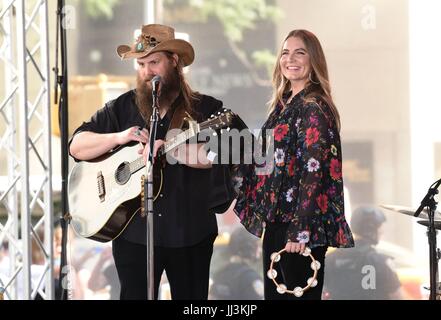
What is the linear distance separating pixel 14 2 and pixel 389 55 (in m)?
2.44

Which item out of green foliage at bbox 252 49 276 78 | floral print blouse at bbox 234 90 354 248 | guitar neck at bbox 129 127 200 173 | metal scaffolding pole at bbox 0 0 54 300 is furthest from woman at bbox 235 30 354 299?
green foliage at bbox 252 49 276 78

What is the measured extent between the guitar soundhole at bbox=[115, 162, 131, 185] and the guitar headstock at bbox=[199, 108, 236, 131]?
Result: 49 centimetres

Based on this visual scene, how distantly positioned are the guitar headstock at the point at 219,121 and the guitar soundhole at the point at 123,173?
0.49 meters

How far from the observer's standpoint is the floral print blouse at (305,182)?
3.41 metres

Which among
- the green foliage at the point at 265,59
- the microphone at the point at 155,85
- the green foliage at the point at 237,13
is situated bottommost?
the microphone at the point at 155,85

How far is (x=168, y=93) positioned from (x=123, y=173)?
1.40ft

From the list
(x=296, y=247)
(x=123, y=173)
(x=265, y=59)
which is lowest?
(x=296, y=247)

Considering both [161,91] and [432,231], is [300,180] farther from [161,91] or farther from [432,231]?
[432,231]

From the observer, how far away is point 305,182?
136 inches

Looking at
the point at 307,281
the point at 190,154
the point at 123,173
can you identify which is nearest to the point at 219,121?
the point at 190,154

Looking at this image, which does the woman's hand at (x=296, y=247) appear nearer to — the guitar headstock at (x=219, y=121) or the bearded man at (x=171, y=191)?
the bearded man at (x=171, y=191)

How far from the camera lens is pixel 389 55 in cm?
533

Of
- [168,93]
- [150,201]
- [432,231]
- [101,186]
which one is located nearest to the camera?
[150,201]

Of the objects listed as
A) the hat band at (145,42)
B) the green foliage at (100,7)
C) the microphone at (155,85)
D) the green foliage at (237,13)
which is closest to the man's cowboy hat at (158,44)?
the hat band at (145,42)
